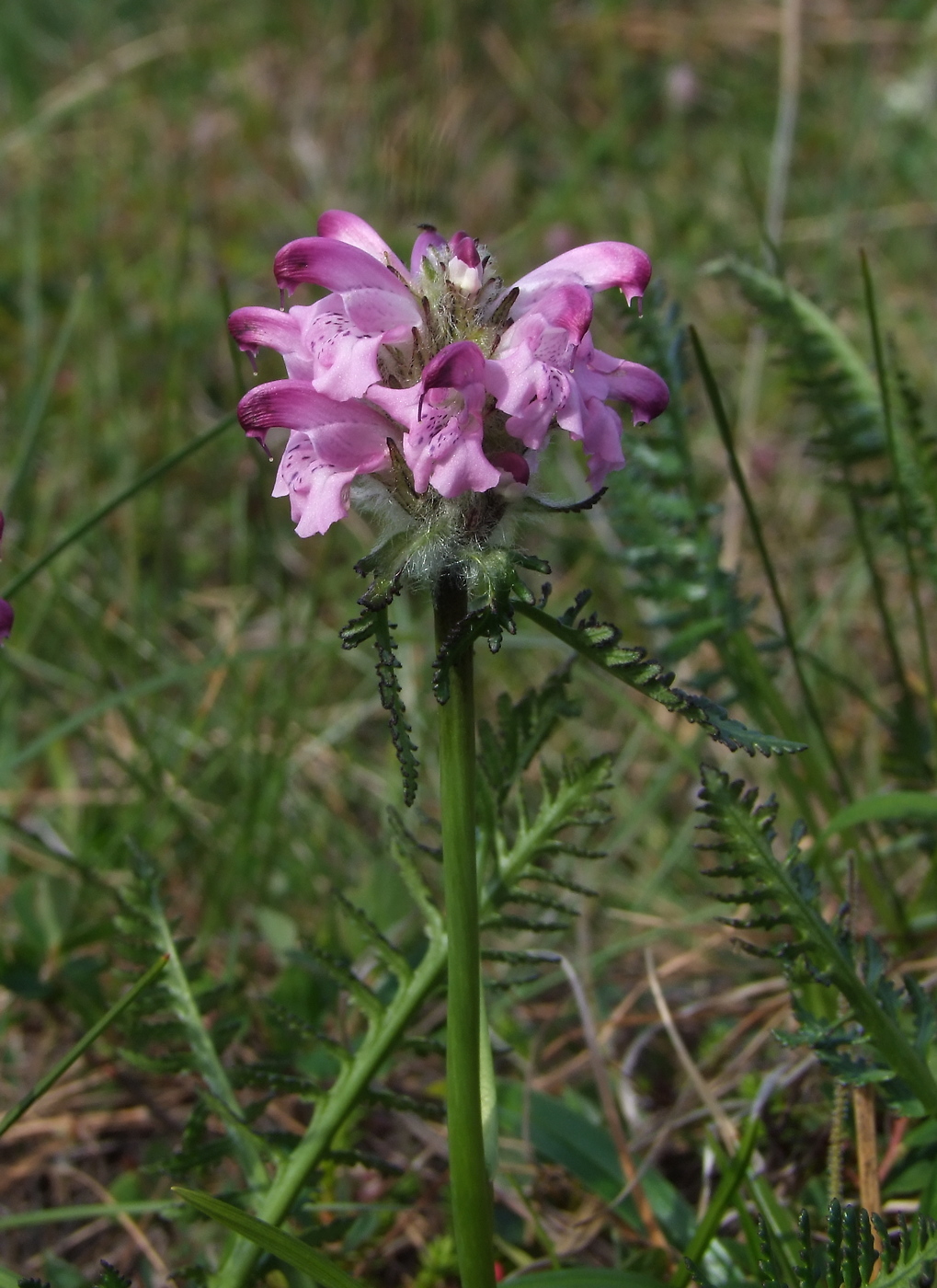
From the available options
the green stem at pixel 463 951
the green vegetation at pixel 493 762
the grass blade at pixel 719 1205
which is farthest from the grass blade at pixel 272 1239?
the grass blade at pixel 719 1205

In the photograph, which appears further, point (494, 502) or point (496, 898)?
point (496, 898)

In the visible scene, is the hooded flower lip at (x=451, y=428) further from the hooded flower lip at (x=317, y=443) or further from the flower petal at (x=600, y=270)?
the flower petal at (x=600, y=270)

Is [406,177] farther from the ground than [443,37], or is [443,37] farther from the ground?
[443,37]

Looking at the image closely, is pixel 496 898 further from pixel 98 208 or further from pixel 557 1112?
pixel 98 208

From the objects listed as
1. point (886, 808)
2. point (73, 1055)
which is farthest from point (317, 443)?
point (886, 808)

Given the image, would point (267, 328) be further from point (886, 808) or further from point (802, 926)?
point (886, 808)

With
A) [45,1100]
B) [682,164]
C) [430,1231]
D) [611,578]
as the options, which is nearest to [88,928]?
[45,1100]

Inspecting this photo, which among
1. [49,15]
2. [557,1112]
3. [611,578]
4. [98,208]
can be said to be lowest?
[557,1112]
